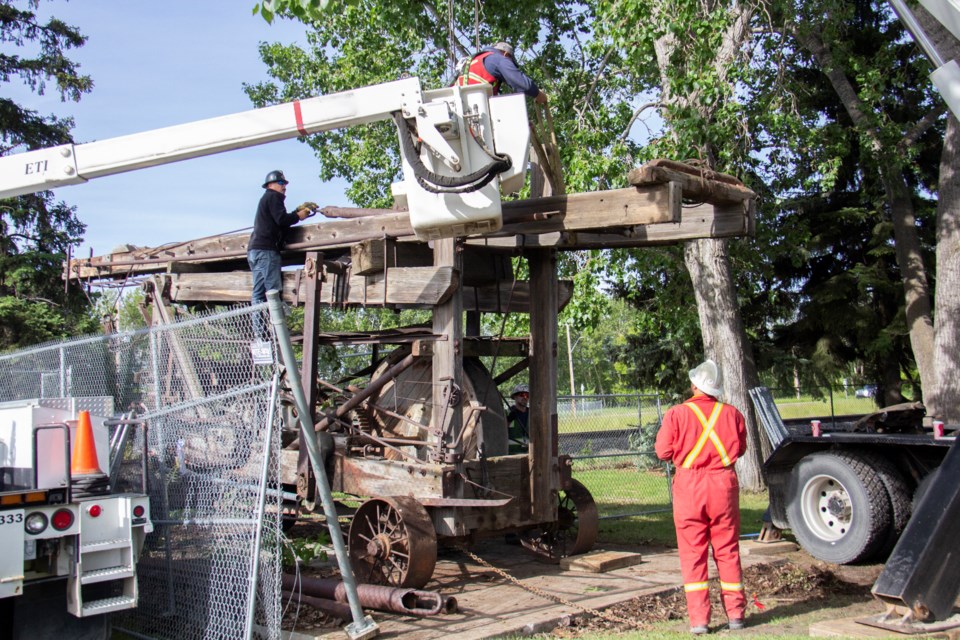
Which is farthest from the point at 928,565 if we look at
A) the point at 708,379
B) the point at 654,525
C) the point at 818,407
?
the point at 818,407

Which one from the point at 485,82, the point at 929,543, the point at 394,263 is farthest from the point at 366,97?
the point at 929,543

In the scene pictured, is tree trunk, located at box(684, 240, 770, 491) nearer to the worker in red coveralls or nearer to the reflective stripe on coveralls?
the worker in red coveralls

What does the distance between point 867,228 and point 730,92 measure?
8333 mm

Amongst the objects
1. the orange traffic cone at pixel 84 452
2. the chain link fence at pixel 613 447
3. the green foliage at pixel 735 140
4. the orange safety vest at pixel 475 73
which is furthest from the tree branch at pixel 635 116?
the orange traffic cone at pixel 84 452

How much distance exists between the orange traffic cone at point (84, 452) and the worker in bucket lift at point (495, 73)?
3.96 meters

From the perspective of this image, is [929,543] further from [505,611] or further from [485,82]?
[485,82]

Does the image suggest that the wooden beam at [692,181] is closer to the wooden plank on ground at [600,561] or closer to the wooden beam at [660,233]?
the wooden beam at [660,233]

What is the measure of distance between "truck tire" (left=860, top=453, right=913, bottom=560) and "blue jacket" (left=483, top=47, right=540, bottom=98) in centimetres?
461

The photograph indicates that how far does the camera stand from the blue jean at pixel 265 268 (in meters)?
9.18

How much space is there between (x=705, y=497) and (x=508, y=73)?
3.69 m

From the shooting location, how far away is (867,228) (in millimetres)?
19906

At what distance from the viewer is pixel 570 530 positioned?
31.4ft

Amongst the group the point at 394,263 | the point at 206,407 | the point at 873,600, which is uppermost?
the point at 394,263

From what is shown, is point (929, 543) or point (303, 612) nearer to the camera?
point (929, 543)
